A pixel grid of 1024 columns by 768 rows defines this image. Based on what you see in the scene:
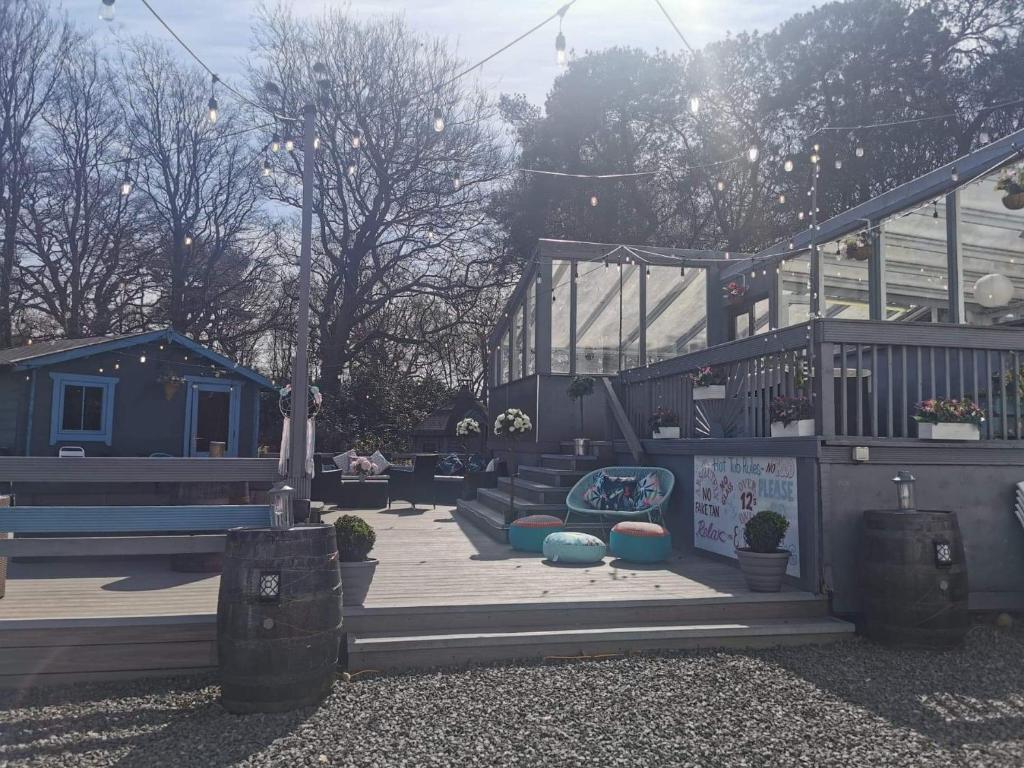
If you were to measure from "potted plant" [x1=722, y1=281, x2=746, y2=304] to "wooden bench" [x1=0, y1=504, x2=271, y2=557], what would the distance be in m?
7.74

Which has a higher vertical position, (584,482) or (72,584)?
(584,482)

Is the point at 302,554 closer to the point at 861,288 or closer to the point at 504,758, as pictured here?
the point at 504,758

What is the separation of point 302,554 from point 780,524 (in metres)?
3.09

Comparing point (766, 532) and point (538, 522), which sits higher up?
point (766, 532)

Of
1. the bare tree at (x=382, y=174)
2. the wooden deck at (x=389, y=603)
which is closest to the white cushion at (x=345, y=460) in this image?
the bare tree at (x=382, y=174)

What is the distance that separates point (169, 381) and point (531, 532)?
667 centimetres

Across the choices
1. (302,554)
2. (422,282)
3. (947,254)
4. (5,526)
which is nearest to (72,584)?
(5,526)

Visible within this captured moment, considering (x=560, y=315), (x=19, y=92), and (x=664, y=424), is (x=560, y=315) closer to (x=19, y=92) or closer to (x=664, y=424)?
(x=664, y=424)

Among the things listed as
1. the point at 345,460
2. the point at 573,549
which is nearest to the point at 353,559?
the point at 573,549

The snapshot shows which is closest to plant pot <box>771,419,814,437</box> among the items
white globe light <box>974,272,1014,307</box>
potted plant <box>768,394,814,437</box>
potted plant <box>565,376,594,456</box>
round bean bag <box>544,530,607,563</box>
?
potted plant <box>768,394,814,437</box>

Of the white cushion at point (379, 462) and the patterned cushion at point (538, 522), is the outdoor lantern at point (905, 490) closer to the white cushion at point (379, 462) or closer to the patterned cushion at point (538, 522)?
the patterned cushion at point (538, 522)

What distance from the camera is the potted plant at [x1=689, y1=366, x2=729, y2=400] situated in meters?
6.78

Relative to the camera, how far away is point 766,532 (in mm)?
5094

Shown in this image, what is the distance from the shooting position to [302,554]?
3.70m
